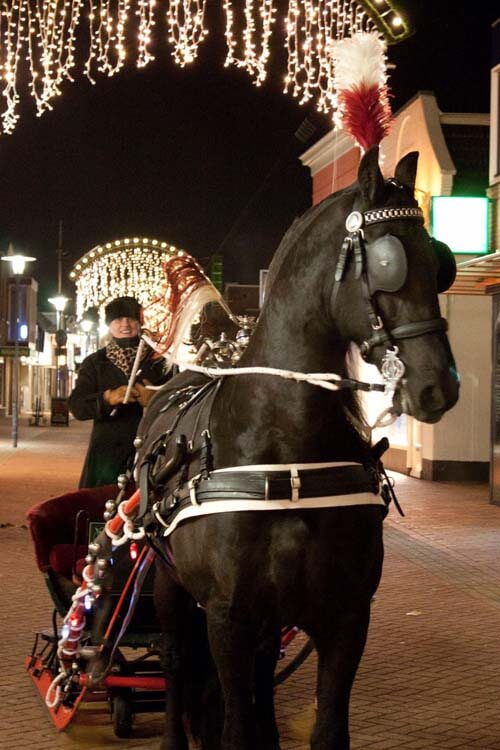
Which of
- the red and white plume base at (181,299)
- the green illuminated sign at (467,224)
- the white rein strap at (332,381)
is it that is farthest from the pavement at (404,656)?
the green illuminated sign at (467,224)

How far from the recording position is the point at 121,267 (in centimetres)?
2180

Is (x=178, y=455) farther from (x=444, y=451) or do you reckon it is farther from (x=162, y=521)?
(x=444, y=451)

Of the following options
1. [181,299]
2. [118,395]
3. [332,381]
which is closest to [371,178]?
[332,381]

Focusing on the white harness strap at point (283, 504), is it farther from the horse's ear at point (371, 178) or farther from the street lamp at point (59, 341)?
the street lamp at point (59, 341)

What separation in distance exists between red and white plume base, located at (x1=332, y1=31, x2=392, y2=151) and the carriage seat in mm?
2904

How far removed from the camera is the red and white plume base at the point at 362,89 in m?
4.19

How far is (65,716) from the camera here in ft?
18.9

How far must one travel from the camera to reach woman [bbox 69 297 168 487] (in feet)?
22.3

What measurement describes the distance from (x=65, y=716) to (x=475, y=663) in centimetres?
296

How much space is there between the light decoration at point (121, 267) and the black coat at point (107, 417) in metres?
14.1

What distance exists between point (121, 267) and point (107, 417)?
49.9ft

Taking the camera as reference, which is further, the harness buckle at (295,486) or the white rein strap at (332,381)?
the harness buckle at (295,486)

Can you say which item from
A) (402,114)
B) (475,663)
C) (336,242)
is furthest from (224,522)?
(402,114)

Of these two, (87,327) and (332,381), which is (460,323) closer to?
(332,381)
